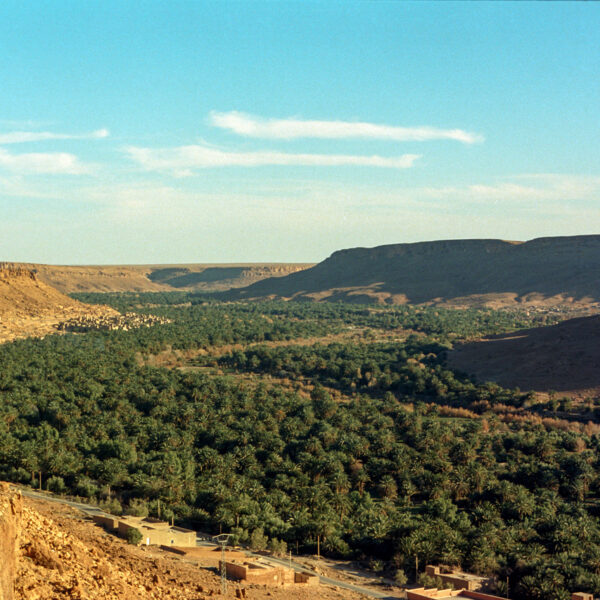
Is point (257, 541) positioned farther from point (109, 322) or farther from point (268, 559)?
point (109, 322)

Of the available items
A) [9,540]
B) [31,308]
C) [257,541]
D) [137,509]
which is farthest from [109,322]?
[9,540]

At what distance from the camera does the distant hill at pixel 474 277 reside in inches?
5925

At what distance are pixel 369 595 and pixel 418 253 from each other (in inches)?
6981

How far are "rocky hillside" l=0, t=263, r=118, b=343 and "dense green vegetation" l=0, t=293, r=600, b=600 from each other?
1065 inches

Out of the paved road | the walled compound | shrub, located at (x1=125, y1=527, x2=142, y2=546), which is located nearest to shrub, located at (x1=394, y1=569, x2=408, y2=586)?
the paved road

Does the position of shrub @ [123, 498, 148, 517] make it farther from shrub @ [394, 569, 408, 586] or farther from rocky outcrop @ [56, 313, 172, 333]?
rocky outcrop @ [56, 313, 172, 333]

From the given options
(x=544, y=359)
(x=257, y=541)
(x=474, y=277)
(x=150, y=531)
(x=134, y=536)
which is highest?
(x=474, y=277)

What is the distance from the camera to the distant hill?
494 feet

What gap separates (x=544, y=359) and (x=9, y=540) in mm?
61403

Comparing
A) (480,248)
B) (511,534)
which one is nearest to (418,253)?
(480,248)

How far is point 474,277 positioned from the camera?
561 feet

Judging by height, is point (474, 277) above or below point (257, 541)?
above

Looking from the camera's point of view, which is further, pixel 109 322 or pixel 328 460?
pixel 109 322

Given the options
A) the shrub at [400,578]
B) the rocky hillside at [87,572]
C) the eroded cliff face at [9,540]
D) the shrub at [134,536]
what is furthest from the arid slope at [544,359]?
the eroded cliff face at [9,540]
